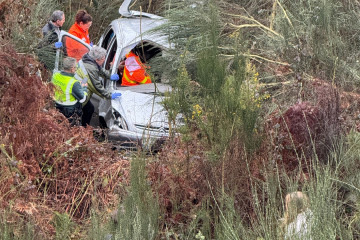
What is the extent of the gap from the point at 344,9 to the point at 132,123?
3095 mm

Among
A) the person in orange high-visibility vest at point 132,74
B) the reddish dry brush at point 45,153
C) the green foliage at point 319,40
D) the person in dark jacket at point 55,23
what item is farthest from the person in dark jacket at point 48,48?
the green foliage at point 319,40

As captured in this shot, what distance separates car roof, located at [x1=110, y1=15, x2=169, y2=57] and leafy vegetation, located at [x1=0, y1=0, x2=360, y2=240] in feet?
1.51

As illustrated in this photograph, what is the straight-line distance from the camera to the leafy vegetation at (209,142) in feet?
19.8

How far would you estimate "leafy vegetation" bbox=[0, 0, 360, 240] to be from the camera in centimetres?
603

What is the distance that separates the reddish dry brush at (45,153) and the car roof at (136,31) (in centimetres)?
194

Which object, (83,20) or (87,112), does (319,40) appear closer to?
(87,112)

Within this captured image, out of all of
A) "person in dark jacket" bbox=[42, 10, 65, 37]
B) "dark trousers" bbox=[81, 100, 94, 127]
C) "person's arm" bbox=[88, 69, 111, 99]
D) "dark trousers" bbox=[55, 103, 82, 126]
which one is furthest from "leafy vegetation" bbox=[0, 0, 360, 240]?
"person in dark jacket" bbox=[42, 10, 65, 37]

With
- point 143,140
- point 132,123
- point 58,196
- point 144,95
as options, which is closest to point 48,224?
point 58,196

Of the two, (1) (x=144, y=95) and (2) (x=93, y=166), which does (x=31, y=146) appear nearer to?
(2) (x=93, y=166)

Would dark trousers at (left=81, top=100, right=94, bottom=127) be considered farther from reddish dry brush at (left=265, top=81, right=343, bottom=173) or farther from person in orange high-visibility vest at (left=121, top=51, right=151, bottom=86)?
reddish dry brush at (left=265, top=81, right=343, bottom=173)

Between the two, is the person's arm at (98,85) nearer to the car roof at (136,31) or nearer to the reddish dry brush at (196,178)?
the car roof at (136,31)

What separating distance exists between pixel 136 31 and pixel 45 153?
341cm

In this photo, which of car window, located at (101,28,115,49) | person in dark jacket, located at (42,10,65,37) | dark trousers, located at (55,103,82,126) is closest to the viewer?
dark trousers, located at (55,103,82,126)

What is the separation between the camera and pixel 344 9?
8.95m
